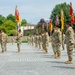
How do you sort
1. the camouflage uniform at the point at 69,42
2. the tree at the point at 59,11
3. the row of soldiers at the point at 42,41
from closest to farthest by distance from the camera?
1. the camouflage uniform at the point at 69,42
2. the row of soldiers at the point at 42,41
3. the tree at the point at 59,11

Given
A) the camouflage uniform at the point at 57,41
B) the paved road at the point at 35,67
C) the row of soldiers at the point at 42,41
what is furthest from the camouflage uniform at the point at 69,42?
the row of soldiers at the point at 42,41

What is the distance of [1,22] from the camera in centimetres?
16725

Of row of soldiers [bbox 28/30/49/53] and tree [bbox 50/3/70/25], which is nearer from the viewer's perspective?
row of soldiers [bbox 28/30/49/53]

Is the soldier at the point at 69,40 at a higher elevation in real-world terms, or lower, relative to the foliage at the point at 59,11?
lower

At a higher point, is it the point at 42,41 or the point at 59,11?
the point at 59,11

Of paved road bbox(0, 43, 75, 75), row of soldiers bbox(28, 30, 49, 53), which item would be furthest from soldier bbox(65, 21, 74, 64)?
row of soldiers bbox(28, 30, 49, 53)

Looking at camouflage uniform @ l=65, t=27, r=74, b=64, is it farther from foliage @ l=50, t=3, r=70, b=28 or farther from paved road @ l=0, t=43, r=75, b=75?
foliage @ l=50, t=3, r=70, b=28

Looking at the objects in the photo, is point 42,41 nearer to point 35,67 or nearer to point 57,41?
point 57,41

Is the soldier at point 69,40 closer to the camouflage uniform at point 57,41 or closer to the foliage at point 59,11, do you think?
the camouflage uniform at point 57,41

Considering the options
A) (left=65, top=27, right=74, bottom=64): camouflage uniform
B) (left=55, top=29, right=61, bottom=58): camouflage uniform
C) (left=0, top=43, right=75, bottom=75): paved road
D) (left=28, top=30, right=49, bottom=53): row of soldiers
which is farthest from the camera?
(left=28, top=30, right=49, bottom=53): row of soldiers

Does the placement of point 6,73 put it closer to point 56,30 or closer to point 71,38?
point 71,38

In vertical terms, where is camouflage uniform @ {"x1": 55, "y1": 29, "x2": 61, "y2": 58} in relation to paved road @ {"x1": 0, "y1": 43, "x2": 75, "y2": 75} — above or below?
above

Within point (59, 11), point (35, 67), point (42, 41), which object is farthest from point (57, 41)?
point (59, 11)

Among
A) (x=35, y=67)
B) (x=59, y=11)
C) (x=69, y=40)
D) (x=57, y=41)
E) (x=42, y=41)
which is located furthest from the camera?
(x=59, y=11)
